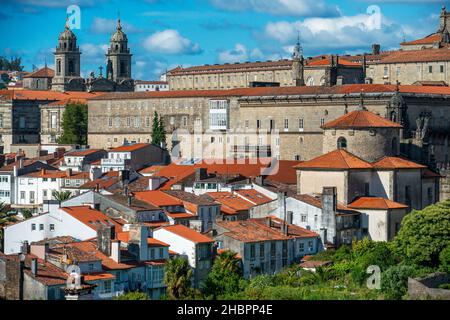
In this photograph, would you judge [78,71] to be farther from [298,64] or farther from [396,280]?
[396,280]

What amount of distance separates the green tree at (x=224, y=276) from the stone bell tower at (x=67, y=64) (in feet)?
292

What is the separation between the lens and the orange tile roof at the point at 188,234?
53.5 m

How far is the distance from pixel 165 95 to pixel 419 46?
23.3m

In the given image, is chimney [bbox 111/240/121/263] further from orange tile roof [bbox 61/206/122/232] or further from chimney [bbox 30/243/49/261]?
orange tile roof [bbox 61/206/122/232]

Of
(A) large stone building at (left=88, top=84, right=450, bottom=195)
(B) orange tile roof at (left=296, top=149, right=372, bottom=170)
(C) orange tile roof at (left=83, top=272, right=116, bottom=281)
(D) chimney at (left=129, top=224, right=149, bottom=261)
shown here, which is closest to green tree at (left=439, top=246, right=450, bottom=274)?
(B) orange tile roof at (left=296, top=149, right=372, bottom=170)

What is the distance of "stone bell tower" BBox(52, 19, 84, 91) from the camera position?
463 feet

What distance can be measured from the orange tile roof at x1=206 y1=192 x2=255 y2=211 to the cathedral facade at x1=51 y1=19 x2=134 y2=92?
240 feet

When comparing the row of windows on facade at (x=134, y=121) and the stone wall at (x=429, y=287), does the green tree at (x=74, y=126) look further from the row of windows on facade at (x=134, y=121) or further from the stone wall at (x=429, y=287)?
the stone wall at (x=429, y=287)

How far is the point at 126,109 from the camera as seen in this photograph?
104 meters

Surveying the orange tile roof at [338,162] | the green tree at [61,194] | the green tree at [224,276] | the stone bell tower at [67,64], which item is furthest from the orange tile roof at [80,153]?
the stone bell tower at [67,64]

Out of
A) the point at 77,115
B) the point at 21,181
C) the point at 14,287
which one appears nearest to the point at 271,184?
the point at 21,181

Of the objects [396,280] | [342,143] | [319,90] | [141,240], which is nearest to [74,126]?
[319,90]
